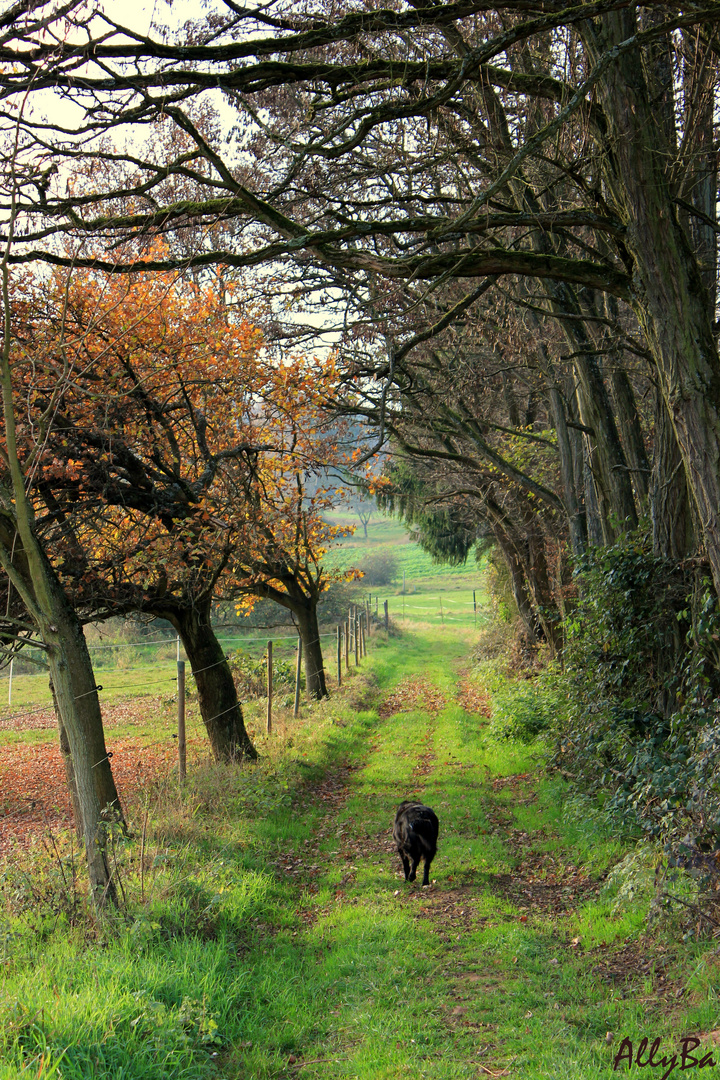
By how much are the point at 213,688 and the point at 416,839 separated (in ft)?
18.0

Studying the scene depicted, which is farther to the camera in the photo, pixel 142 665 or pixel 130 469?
pixel 142 665

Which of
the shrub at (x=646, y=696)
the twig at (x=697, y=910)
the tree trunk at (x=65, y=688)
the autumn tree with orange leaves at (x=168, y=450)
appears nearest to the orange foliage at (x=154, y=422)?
the autumn tree with orange leaves at (x=168, y=450)

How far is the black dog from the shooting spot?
7.49 meters

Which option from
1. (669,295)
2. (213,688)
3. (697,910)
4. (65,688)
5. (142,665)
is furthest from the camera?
(142,665)

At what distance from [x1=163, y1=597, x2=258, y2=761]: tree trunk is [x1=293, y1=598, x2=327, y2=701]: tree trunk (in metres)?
6.25

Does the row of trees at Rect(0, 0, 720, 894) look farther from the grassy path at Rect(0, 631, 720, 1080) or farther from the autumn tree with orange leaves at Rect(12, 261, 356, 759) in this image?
the grassy path at Rect(0, 631, 720, 1080)

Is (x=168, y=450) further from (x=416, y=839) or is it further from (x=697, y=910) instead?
(x=697, y=910)

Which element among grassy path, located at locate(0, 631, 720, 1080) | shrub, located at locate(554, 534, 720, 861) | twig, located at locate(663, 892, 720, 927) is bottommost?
grassy path, located at locate(0, 631, 720, 1080)

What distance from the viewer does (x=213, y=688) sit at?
1215 centimetres

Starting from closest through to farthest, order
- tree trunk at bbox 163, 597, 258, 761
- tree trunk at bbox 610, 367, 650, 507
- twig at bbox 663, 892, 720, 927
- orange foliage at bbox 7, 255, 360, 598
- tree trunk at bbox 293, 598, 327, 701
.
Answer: twig at bbox 663, 892, 720, 927, orange foliage at bbox 7, 255, 360, 598, tree trunk at bbox 610, 367, 650, 507, tree trunk at bbox 163, 597, 258, 761, tree trunk at bbox 293, 598, 327, 701

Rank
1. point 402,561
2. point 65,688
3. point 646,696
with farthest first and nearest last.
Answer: point 402,561, point 646,696, point 65,688

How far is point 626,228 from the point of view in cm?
591

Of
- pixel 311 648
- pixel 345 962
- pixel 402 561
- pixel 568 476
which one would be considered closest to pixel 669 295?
pixel 345 962

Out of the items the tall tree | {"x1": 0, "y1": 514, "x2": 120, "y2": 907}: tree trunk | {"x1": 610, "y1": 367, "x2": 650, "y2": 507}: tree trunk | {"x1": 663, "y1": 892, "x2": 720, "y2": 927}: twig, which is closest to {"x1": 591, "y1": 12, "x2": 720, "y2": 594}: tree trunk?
the tall tree
